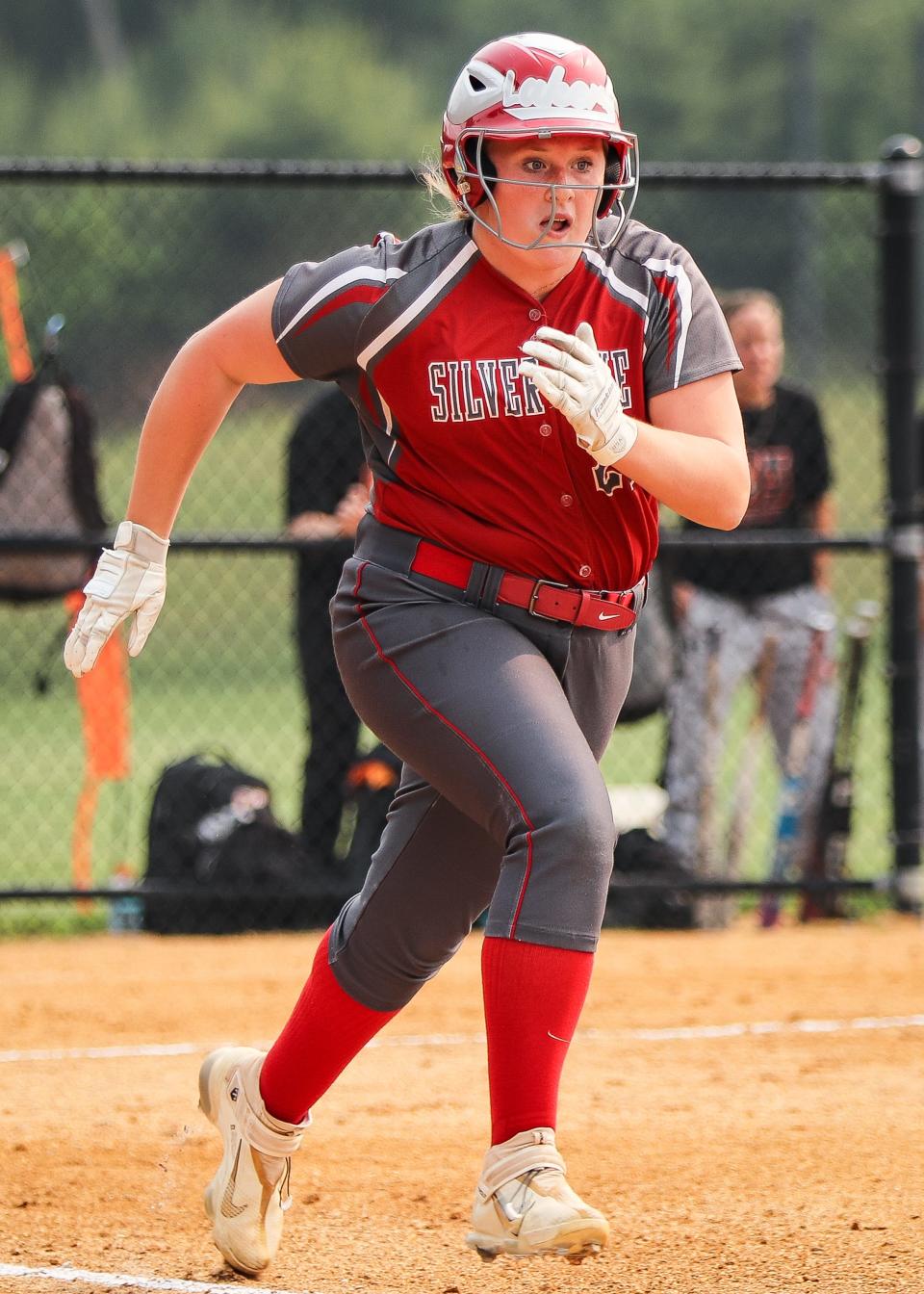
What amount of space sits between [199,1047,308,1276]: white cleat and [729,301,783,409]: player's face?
428 cm

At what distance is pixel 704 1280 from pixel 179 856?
3.80m

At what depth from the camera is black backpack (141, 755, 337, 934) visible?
6.52 m

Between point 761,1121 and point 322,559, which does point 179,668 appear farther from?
A: point 761,1121

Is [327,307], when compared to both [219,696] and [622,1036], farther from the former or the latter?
[219,696]

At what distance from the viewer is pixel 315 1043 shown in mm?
3119

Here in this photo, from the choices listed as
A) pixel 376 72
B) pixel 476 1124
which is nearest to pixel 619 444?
pixel 476 1124

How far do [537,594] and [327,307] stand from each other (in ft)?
1.84

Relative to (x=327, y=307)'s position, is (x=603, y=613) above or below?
below

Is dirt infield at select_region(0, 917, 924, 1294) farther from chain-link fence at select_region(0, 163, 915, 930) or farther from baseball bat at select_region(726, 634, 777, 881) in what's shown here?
chain-link fence at select_region(0, 163, 915, 930)

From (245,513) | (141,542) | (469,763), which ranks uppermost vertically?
(245,513)

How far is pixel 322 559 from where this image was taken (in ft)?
21.7

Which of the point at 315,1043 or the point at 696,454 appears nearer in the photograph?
the point at 696,454

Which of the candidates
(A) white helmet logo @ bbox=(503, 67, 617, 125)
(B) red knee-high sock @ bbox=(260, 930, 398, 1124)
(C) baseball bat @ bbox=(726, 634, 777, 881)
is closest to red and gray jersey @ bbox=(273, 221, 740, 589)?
(A) white helmet logo @ bbox=(503, 67, 617, 125)

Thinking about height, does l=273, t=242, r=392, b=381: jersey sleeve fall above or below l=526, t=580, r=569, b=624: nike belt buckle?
above
